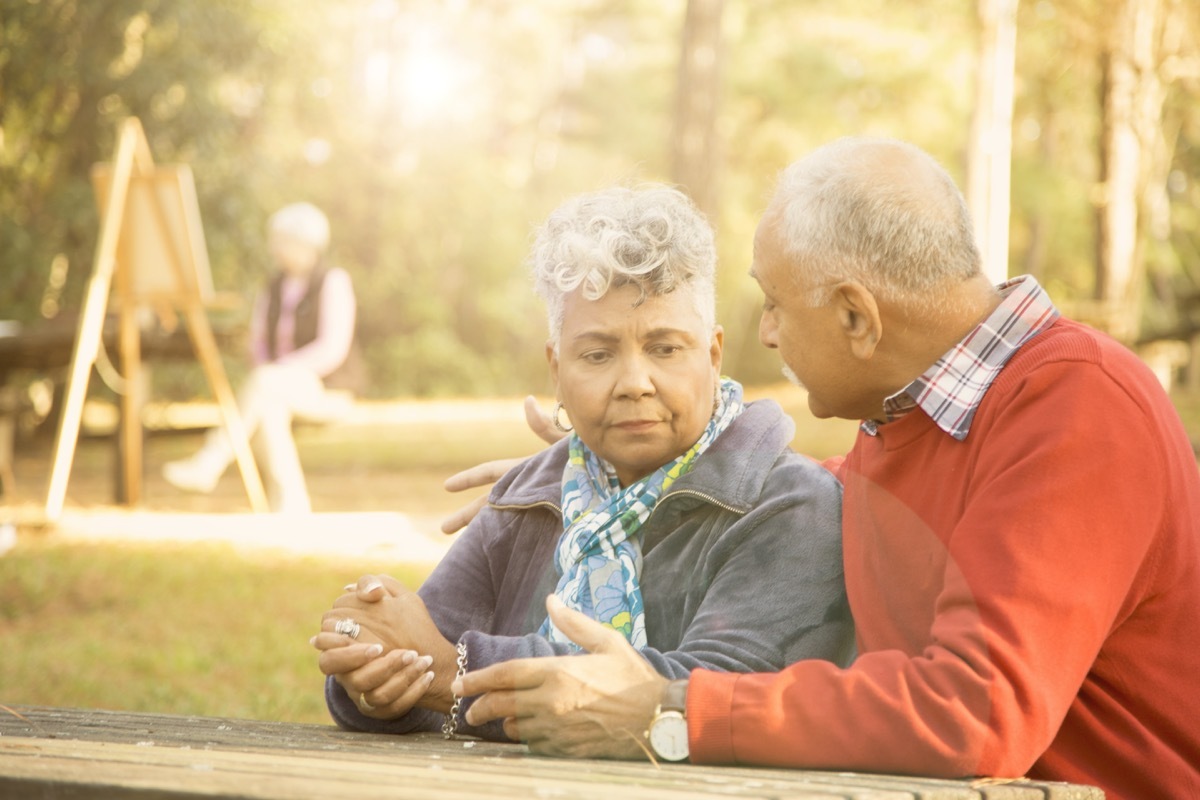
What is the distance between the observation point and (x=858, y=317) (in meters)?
2.37

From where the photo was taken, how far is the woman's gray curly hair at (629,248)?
9.07ft

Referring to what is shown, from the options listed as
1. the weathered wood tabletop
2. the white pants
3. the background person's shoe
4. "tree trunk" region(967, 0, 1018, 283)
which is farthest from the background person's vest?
"tree trunk" region(967, 0, 1018, 283)

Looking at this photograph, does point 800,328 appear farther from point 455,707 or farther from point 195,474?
point 195,474

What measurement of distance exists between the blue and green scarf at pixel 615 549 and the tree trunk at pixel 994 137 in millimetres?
12156

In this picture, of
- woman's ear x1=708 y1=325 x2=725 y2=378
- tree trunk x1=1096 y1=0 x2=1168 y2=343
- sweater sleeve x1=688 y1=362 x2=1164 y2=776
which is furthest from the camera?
tree trunk x1=1096 y1=0 x2=1168 y2=343

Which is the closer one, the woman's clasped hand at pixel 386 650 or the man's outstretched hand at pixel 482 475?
the woman's clasped hand at pixel 386 650

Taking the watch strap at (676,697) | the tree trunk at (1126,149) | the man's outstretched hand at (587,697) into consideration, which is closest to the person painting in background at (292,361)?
the man's outstretched hand at (587,697)

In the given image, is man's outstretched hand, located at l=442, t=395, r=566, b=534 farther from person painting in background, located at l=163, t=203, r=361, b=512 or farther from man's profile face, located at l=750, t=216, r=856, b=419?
person painting in background, located at l=163, t=203, r=361, b=512

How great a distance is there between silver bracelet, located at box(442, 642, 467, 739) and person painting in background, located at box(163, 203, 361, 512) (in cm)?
678

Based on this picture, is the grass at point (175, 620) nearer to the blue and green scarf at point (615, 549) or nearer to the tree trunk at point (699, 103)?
the blue and green scarf at point (615, 549)

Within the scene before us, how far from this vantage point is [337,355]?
9359 millimetres

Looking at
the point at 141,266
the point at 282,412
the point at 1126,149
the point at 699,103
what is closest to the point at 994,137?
the point at 1126,149

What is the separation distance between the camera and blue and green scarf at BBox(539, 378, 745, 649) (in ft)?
8.78

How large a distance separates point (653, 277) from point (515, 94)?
36.8 metres
